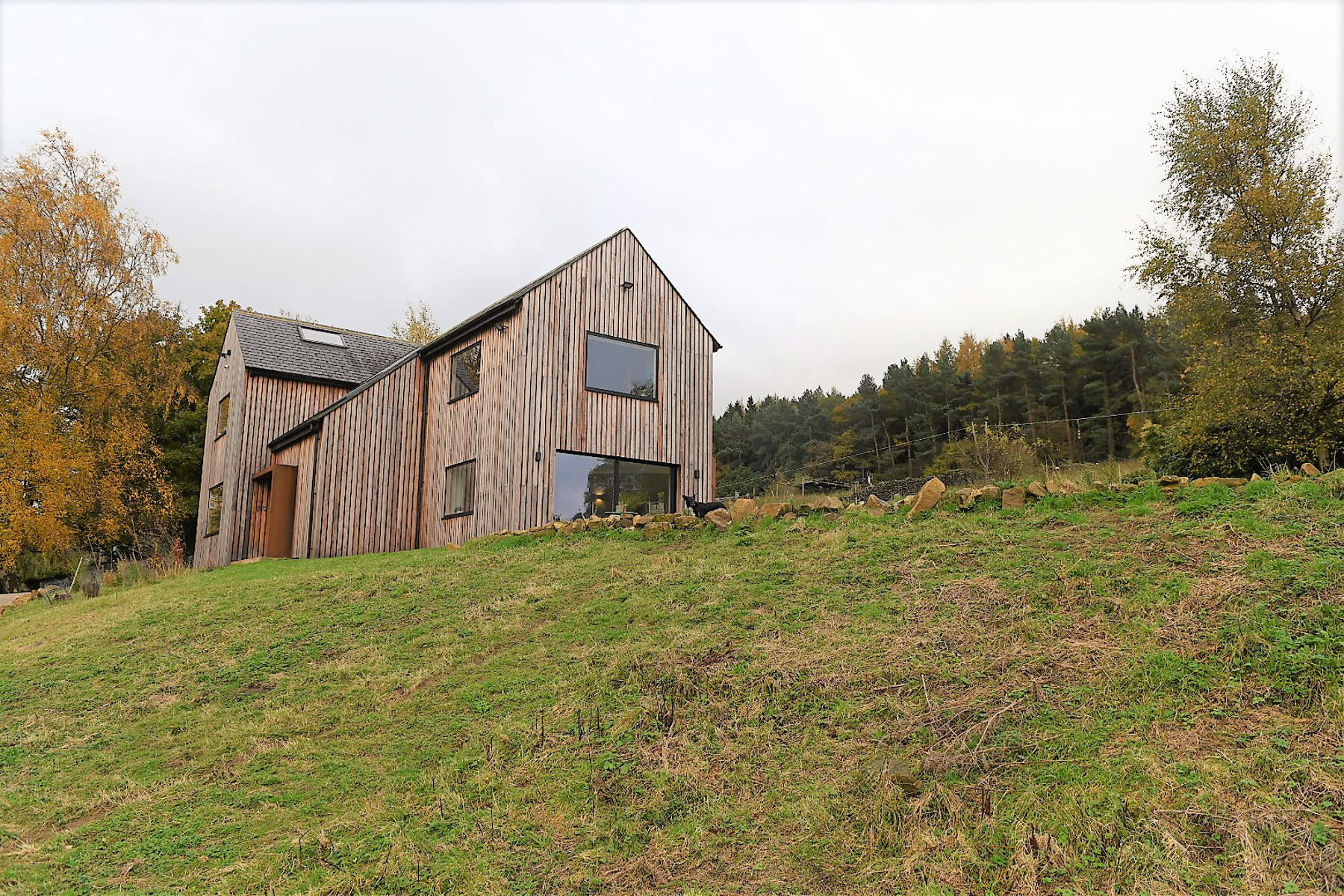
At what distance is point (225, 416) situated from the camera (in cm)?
2289

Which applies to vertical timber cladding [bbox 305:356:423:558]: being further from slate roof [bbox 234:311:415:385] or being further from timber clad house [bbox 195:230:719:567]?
slate roof [bbox 234:311:415:385]

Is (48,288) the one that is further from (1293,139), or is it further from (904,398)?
(904,398)

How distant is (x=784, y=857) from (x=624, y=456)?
41.5 feet

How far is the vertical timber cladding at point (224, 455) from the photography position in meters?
21.0

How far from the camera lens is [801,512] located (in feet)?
34.0

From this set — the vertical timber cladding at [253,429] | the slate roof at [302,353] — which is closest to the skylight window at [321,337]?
the slate roof at [302,353]

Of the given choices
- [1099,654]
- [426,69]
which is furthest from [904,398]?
[1099,654]

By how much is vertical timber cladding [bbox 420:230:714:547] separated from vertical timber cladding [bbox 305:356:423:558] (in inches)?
21.9

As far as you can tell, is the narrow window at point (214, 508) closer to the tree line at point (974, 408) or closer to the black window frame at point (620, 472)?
the black window frame at point (620, 472)

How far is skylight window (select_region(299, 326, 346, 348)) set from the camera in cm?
2348

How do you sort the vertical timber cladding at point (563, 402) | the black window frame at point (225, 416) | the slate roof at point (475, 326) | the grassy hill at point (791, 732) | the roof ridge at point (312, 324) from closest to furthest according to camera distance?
1. the grassy hill at point (791, 732)
2. the vertical timber cladding at point (563, 402)
3. the slate roof at point (475, 326)
4. the black window frame at point (225, 416)
5. the roof ridge at point (312, 324)

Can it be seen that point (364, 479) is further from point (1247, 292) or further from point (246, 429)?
point (1247, 292)

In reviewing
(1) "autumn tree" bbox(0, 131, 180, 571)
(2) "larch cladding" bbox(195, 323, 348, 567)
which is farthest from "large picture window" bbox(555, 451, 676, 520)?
(1) "autumn tree" bbox(0, 131, 180, 571)

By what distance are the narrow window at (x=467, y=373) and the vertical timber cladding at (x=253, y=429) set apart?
675 centimetres
